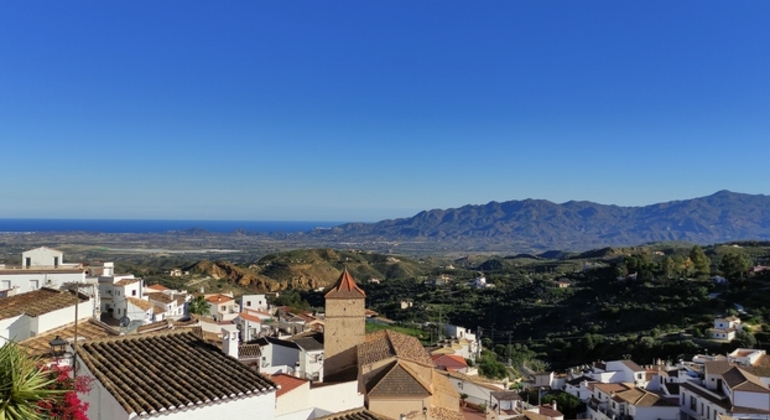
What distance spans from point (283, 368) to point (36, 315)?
437 inches

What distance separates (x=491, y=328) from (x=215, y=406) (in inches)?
2373

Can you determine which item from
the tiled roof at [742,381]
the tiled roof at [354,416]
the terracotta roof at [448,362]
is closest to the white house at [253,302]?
the terracotta roof at [448,362]

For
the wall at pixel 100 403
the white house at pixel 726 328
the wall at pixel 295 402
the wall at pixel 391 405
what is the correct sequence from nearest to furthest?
the wall at pixel 100 403
the wall at pixel 295 402
the wall at pixel 391 405
the white house at pixel 726 328

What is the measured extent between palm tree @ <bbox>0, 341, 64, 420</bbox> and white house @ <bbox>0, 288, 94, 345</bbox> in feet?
19.7

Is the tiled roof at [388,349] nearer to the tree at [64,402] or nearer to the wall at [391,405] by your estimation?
the wall at [391,405]

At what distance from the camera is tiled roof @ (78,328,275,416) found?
7.16m

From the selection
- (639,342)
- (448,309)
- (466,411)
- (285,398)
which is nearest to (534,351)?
(639,342)

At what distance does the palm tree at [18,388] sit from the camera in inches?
216

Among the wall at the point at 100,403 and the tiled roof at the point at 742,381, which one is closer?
the wall at the point at 100,403

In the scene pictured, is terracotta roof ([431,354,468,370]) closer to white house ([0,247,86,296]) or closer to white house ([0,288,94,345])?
white house ([0,247,86,296])

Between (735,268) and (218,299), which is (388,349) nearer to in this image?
(218,299)

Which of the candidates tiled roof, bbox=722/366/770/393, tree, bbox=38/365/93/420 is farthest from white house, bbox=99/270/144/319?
tiled roof, bbox=722/366/770/393

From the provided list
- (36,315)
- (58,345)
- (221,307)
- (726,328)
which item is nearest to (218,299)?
(221,307)

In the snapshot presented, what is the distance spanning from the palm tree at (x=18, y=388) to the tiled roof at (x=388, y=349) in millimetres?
14180
